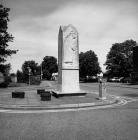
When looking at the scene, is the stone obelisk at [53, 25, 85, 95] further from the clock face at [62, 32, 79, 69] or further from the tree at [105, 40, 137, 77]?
the tree at [105, 40, 137, 77]

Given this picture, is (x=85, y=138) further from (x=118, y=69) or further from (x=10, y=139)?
(x=118, y=69)

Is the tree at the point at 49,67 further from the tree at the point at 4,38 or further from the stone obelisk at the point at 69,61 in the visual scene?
the stone obelisk at the point at 69,61

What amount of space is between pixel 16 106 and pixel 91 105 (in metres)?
4.45

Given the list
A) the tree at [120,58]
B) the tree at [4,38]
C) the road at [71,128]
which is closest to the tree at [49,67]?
the tree at [120,58]

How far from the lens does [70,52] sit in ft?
56.2

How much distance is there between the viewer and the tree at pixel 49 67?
118613mm

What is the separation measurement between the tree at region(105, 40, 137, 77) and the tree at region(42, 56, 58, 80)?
47.9m

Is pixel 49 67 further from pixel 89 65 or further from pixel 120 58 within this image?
pixel 120 58

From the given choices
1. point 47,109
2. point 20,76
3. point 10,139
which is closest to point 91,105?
point 47,109

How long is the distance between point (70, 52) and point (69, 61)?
74cm

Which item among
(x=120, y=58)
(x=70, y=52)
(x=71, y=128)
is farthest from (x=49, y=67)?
(x=71, y=128)

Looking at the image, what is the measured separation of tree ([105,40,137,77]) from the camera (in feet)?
238

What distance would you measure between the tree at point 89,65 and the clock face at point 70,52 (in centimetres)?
5458

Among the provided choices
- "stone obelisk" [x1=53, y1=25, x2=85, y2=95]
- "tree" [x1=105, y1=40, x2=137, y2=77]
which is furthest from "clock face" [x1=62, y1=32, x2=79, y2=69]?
"tree" [x1=105, y1=40, x2=137, y2=77]
